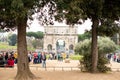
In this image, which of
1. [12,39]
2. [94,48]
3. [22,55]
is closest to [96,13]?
[94,48]

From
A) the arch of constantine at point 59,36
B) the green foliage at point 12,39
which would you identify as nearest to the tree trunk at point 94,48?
the arch of constantine at point 59,36

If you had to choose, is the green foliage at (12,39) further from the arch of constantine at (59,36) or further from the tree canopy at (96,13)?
the tree canopy at (96,13)

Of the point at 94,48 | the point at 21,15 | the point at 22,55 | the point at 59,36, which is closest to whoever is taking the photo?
the point at 21,15

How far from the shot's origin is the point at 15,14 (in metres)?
20.0

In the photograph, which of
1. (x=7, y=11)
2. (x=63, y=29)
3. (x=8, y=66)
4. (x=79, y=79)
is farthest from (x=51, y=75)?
(x=63, y=29)

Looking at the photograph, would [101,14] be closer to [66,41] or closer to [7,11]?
[7,11]

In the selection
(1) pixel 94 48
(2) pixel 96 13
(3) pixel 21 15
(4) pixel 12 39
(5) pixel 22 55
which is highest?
(4) pixel 12 39

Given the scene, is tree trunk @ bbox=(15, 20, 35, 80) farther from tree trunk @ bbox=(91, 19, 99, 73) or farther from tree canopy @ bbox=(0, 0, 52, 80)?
tree trunk @ bbox=(91, 19, 99, 73)

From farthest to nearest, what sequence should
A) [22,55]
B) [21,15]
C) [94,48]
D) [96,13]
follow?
[94,48] < [96,13] < [22,55] < [21,15]

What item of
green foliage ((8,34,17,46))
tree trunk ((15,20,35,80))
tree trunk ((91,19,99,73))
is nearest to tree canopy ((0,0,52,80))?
tree trunk ((15,20,35,80))

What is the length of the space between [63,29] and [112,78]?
9568 centimetres

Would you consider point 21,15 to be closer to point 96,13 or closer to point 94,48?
point 96,13

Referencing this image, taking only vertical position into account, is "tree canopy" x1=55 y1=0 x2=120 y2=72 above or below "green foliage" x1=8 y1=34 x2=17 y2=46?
below

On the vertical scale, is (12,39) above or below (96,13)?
above
